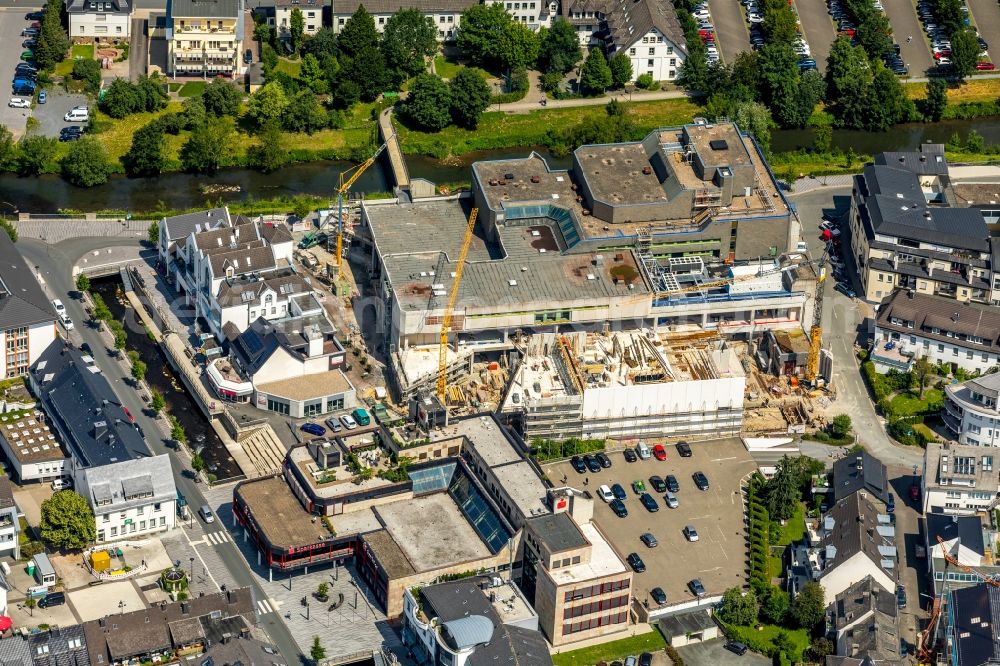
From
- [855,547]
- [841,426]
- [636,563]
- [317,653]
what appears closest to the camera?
[317,653]

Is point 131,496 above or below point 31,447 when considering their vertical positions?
above

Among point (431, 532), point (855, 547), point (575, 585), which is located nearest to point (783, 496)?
point (855, 547)

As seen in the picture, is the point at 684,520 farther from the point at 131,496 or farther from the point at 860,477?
the point at 131,496

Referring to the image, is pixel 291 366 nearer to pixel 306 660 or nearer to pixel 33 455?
pixel 33 455

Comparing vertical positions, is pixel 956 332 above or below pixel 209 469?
above

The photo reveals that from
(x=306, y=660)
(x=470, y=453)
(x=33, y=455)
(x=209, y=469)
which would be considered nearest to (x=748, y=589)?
(x=470, y=453)

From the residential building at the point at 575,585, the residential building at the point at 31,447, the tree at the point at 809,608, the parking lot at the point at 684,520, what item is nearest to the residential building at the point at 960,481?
the parking lot at the point at 684,520

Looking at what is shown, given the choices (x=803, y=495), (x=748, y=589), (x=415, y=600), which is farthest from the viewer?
(x=803, y=495)

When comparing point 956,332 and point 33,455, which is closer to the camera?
point 33,455
